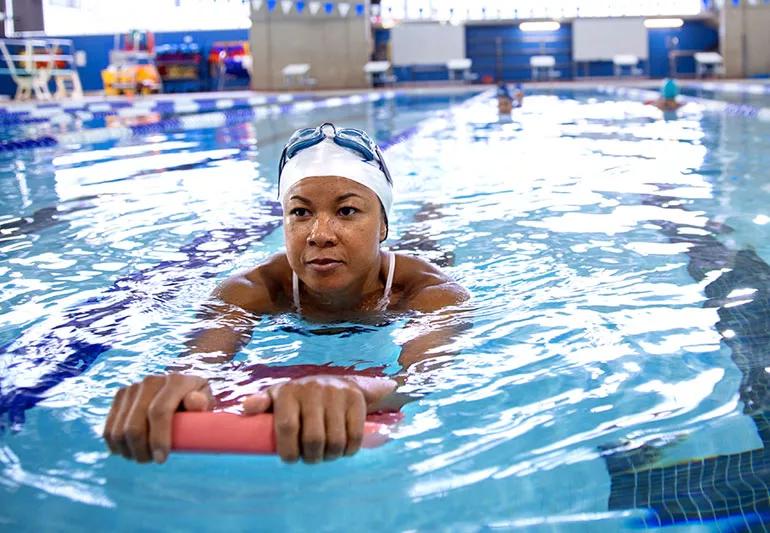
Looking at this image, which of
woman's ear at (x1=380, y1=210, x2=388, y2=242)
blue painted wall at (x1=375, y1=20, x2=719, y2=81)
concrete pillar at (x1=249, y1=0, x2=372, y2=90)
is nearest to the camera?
woman's ear at (x1=380, y1=210, x2=388, y2=242)

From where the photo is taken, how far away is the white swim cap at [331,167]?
2369 mm

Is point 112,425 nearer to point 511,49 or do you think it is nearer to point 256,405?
point 256,405

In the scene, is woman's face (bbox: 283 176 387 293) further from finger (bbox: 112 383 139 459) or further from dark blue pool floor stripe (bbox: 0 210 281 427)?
finger (bbox: 112 383 139 459)

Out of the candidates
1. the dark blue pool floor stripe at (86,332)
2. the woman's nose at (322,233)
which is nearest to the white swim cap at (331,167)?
the woman's nose at (322,233)

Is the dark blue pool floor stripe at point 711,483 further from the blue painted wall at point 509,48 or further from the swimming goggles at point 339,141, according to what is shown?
the blue painted wall at point 509,48

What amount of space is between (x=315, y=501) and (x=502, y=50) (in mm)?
24646

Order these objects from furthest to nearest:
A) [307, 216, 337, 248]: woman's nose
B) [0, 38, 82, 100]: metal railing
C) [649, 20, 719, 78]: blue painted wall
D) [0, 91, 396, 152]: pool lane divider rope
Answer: [649, 20, 719, 78]: blue painted wall → [0, 38, 82, 100]: metal railing → [0, 91, 396, 152]: pool lane divider rope → [307, 216, 337, 248]: woman's nose

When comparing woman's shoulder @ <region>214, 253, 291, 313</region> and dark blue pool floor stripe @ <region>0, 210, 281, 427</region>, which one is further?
woman's shoulder @ <region>214, 253, 291, 313</region>

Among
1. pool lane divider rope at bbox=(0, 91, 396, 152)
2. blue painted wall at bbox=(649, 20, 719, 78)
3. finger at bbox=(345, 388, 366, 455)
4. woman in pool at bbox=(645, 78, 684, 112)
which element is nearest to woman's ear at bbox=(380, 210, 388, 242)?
finger at bbox=(345, 388, 366, 455)

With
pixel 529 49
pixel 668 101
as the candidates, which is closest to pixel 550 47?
pixel 529 49


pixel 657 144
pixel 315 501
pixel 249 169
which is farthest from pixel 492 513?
pixel 657 144

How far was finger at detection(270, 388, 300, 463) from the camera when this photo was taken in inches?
51.6

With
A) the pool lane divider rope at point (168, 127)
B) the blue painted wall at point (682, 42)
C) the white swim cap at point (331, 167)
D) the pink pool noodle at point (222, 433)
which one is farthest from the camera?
the blue painted wall at point (682, 42)

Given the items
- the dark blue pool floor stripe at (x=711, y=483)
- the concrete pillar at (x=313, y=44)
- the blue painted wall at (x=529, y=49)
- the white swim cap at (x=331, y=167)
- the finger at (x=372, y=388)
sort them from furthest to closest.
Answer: the blue painted wall at (x=529, y=49) < the concrete pillar at (x=313, y=44) < the white swim cap at (x=331, y=167) < the finger at (x=372, y=388) < the dark blue pool floor stripe at (x=711, y=483)
